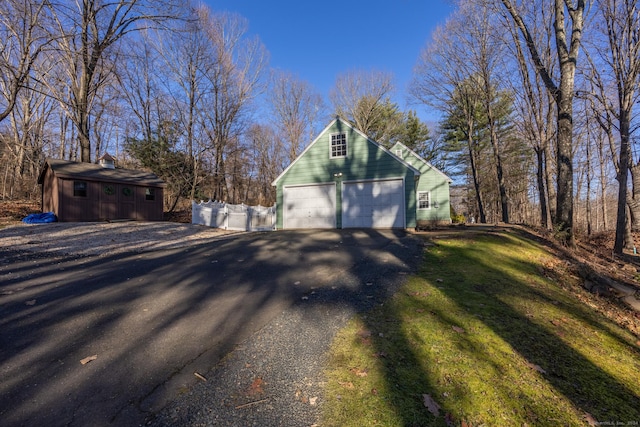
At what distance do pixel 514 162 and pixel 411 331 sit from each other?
31959 millimetres

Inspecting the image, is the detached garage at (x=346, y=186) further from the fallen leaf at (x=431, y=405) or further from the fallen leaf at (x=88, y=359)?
the fallen leaf at (x=88, y=359)

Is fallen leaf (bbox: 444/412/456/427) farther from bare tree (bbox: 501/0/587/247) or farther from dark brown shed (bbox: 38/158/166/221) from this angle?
dark brown shed (bbox: 38/158/166/221)

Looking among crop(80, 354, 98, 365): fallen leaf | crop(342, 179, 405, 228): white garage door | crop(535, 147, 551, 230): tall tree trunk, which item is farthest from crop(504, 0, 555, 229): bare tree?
crop(80, 354, 98, 365): fallen leaf

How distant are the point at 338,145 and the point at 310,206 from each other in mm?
3309

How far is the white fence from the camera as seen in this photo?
16.6 m

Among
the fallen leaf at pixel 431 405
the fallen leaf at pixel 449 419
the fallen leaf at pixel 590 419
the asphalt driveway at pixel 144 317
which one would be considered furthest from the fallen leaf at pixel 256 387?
the fallen leaf at pixel 590 419

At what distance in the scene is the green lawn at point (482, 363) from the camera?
2271mm

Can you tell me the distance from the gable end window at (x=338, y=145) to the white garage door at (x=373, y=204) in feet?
5.19

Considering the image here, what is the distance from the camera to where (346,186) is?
14469 mm

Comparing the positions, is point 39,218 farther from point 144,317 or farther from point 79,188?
point 144,317

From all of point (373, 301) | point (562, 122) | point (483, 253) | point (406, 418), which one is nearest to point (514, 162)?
point (562, 122)

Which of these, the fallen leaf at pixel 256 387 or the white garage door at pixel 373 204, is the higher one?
the white garage door at pixel 373 204

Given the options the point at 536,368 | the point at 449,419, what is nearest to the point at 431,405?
the point at 449,419

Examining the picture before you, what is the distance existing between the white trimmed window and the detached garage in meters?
7.51
